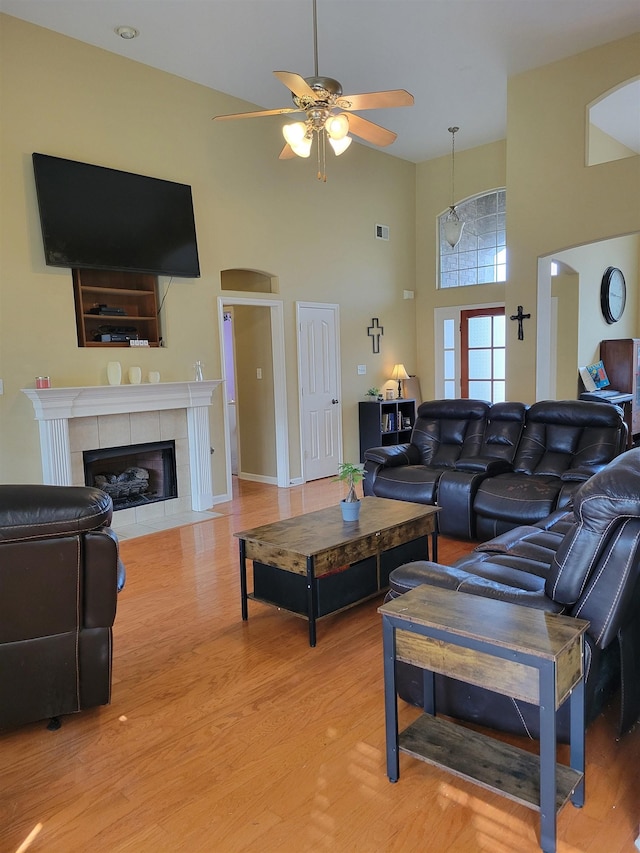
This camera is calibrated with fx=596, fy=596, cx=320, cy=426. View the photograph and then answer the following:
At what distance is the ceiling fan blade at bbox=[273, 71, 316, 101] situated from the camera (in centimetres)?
306

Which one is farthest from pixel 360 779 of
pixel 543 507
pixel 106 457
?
pixel 106 457

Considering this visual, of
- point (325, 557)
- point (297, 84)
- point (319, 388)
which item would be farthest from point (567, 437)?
point (319, 388)

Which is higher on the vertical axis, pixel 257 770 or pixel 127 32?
pixel 127 32

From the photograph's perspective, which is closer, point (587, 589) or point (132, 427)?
point (587, 589)

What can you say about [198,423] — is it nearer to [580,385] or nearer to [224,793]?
[224,793]

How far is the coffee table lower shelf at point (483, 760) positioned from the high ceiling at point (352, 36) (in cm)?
493

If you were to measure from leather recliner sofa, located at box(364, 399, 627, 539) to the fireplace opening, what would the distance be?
6.68 ft

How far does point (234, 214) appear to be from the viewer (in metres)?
6.14

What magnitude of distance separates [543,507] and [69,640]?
9.85 feet

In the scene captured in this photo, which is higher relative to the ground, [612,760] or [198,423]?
[198,423]

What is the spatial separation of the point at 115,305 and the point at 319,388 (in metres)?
2.68

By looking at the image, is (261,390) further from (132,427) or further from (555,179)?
(555,179)

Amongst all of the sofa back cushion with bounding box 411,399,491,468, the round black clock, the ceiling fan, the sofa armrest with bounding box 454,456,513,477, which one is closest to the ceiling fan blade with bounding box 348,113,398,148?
the ceiling fan

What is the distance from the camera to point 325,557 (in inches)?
117
